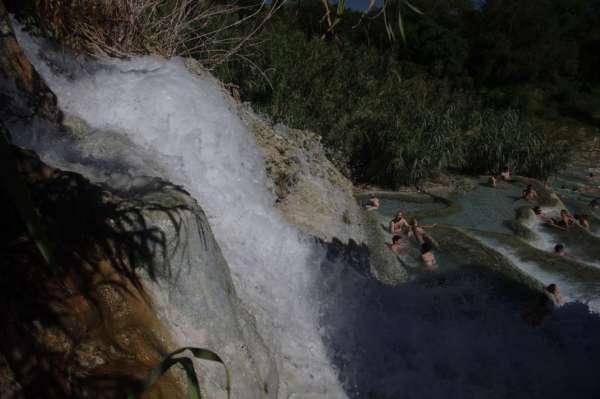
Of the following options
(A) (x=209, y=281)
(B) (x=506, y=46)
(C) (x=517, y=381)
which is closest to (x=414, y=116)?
(C) (x=517, y=381)

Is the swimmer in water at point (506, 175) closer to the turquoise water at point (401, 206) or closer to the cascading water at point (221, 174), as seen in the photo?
the turquoise water at point (401, 206)

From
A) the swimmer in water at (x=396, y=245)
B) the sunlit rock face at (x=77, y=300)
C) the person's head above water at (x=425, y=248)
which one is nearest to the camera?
the sunlit rock face at (x=77, y=300)

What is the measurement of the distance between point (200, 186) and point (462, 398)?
292 centimetres

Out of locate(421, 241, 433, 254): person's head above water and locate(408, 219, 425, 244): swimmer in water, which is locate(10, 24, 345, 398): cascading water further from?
locate(408, 219, 425, 244): swimmer in water

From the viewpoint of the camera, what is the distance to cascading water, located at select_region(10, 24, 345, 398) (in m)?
3.52

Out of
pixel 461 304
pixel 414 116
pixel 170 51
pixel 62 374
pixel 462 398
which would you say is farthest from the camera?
pixel 414 116

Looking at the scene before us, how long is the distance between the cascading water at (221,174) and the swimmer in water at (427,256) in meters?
2.58

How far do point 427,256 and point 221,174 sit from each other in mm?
3732

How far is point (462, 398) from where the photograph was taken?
13.6 ft

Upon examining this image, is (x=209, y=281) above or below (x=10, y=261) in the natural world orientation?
below

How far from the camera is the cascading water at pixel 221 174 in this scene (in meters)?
3.52

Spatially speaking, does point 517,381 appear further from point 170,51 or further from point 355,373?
point 170,51

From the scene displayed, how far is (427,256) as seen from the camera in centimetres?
689

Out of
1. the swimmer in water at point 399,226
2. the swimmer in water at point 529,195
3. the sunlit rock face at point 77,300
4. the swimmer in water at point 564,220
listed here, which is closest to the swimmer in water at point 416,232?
the swimmer in water at point 399,226
